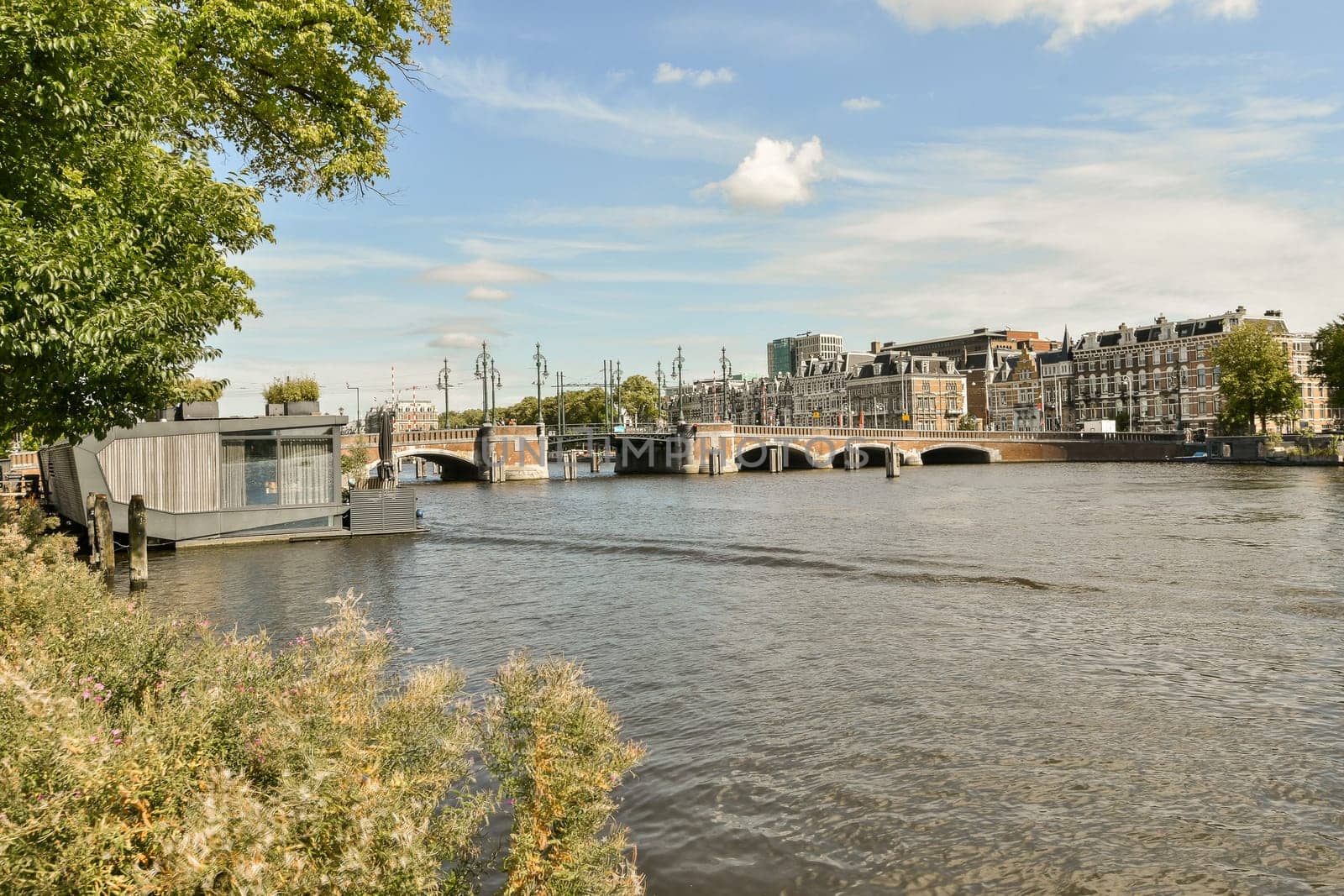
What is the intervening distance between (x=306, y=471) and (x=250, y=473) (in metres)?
1.84

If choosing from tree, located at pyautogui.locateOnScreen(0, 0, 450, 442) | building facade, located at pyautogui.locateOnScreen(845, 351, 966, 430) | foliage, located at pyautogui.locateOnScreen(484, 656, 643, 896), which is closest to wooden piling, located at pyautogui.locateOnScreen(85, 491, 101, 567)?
tree, located at pyautogui.locateOnScreen(0, 0, 450, 442)

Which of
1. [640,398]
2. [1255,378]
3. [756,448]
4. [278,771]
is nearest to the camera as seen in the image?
[278,771]

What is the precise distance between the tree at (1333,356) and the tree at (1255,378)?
4964 millimetres

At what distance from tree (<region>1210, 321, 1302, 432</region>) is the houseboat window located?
91815mm

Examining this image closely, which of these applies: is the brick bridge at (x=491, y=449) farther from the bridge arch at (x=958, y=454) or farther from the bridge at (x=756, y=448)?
the bridge arch at (x=958, y=454)

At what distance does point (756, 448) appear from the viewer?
100625 mm

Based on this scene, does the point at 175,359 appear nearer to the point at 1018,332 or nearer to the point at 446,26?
the point at 446,26

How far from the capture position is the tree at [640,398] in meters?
156

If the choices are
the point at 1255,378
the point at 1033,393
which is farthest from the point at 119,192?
the point at 1033,393

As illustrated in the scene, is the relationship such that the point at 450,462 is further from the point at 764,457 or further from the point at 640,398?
the point at 640,398

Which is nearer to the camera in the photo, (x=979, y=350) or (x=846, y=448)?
(x=846, y=448)

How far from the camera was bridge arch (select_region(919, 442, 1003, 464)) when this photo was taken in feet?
343

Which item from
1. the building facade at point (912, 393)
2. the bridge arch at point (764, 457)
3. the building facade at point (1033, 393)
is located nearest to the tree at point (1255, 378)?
the building facade at point (1033, 393)

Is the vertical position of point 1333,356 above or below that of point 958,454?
above
